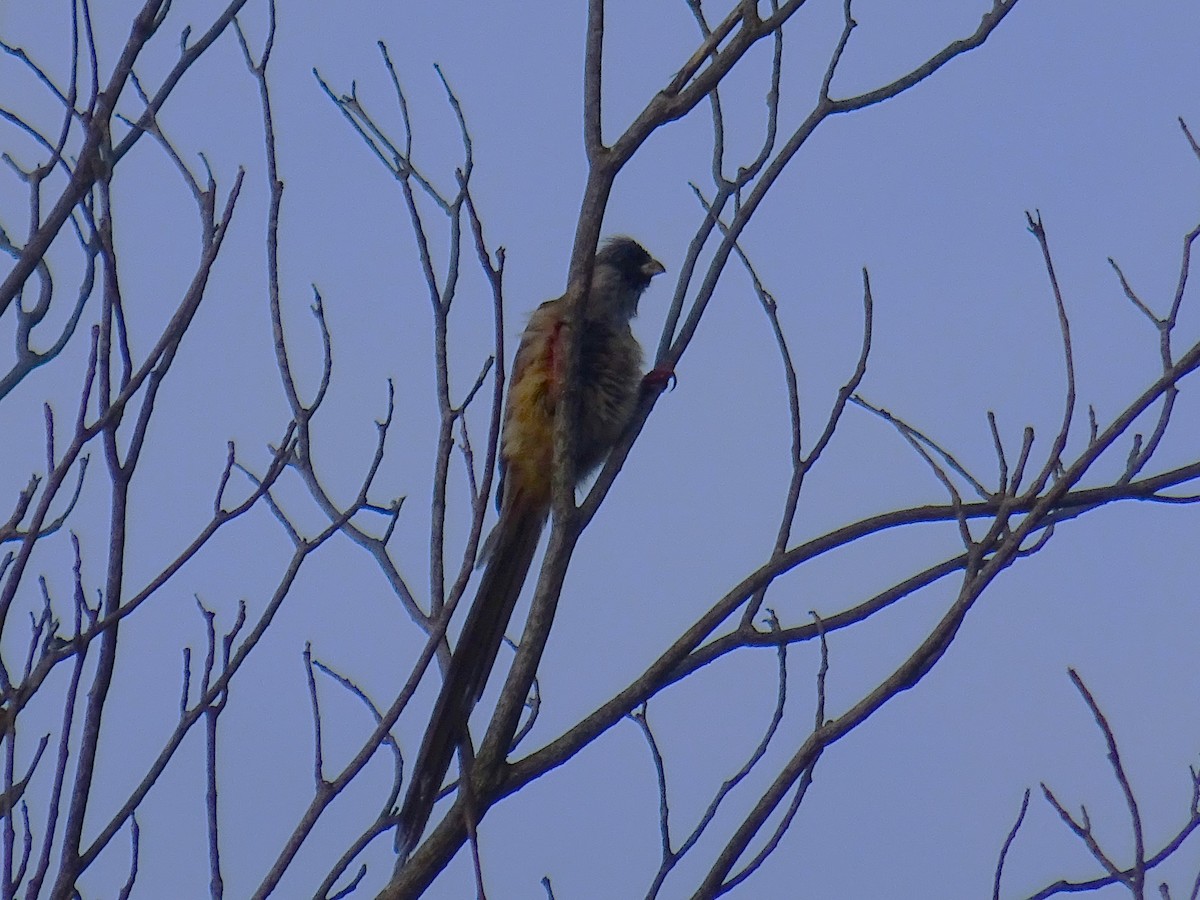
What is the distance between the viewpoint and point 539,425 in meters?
5.21

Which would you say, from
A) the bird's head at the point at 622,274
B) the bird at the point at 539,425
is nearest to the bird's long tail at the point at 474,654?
the bird at the point at 539,425

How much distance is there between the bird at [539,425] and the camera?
3758 mm

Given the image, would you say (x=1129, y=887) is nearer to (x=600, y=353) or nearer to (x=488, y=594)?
(x=488, y=594)

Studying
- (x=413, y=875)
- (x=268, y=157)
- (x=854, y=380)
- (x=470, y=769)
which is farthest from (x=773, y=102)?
(x=413, y=875)

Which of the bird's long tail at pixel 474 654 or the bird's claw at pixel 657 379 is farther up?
the bird's claw at pixel 657 379

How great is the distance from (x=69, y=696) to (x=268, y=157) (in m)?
1.14

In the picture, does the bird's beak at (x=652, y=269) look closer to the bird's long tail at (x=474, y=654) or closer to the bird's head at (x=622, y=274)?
the bird's head at (x=622, y=274)

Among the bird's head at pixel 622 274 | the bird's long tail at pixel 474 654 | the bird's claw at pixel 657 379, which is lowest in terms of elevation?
the bird's long tail at pixel 474 654

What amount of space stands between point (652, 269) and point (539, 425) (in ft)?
3.67

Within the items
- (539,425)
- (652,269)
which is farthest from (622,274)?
(539,425)

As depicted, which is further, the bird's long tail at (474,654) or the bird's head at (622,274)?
the bird's head at (622,274)

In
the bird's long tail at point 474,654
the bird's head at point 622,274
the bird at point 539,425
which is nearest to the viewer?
the bird's long tail at point 474,654

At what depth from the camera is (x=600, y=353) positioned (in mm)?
5461

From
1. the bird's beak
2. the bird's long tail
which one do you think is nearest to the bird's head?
the bird's beak
